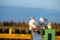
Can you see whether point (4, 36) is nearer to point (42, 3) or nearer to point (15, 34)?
point (15, 34)

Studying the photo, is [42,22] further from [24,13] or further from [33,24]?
[24,13]

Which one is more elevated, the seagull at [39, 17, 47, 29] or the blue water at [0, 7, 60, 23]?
the blue water at [0, 7, 60, 23]

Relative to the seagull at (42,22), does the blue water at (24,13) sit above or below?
above

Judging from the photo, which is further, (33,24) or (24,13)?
(24,13)

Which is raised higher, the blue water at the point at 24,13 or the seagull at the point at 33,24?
the blue water at the point at 24,13

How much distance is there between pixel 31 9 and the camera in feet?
8.06

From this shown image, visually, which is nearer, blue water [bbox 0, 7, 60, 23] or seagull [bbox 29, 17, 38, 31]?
seagull [bbox 29, 17, 38, 31]

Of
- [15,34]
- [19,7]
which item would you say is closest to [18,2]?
[19,7]

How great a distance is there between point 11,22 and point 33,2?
39cm

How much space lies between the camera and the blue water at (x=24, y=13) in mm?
2449

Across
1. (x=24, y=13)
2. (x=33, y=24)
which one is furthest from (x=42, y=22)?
(x=24, y=13)

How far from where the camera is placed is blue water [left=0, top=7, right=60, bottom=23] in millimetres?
2449

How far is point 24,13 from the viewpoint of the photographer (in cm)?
247

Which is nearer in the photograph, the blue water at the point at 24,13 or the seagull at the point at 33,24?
the seagull at the point at 33,24
